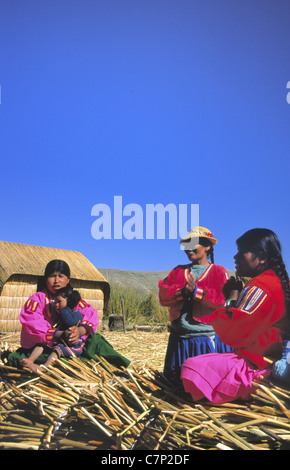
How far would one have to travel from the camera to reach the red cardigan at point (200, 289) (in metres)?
3.17

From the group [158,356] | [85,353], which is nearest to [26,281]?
[158,356]

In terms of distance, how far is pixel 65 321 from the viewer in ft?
13.2

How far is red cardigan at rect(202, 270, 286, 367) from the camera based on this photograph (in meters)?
2.06

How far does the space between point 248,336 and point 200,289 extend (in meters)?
1.06

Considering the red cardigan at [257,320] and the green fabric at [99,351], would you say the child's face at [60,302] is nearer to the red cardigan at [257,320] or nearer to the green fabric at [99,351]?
the green fabric at [99,351]

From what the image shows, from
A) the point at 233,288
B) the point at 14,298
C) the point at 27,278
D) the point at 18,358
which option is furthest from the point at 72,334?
the point at 27,278

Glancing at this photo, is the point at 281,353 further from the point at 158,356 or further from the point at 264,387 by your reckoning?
the point at 158,356

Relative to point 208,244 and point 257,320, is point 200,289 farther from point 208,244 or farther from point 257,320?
point 257,320

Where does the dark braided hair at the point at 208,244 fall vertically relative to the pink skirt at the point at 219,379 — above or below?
above

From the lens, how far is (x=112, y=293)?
46.5 ft

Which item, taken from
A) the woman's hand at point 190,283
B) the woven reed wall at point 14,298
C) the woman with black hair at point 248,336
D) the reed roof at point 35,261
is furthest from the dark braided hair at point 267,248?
the woven reed wall at point 14,298

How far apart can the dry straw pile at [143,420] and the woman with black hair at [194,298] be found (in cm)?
63

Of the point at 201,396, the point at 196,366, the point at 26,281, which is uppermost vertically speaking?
the point at 26,281
